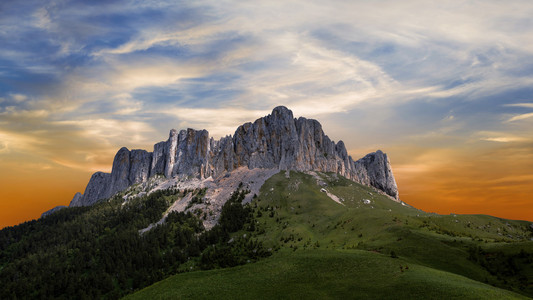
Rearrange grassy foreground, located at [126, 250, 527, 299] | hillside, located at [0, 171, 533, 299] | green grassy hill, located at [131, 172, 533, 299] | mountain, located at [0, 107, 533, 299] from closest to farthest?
grassy foreground, located at [126, 250, 527, 299], green grassy hill, located at [131, 172, 533, 299], mountain, located at [0, 107, 533, 299], hillside, located at [0, 171, 533, 299]

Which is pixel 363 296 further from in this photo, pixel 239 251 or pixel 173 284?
pixel 239 251

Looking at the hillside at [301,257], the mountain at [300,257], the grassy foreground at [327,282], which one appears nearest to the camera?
the grassy foreground at [327,282]

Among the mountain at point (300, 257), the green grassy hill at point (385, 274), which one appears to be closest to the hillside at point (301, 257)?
the green grassy hill at point (385, 274)

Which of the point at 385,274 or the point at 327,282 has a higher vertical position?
the point at 385,274

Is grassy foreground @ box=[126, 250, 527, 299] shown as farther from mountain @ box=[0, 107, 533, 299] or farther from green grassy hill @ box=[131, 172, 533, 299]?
mountain @ box=[0, 107, 533, 299]

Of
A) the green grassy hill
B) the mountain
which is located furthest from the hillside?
the mountain

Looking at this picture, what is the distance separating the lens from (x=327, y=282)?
47.8m

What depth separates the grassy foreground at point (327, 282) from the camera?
4000 centimetres

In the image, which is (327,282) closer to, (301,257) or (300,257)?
(301,257)

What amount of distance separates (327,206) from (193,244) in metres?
77.9

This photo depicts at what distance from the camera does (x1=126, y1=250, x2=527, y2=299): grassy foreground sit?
4000 centimetres

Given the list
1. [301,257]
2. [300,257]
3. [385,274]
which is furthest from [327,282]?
[300,257]

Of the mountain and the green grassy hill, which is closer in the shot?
the green grassy hill

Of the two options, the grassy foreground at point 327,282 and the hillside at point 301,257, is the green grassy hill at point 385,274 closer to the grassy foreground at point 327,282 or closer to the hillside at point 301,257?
the grassy foreground at point 327,282
